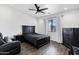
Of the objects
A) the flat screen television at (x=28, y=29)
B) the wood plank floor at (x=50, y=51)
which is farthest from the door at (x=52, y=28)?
the flat screen television at (x=28, y=29)

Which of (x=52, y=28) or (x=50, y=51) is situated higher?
(x=52, y=28)

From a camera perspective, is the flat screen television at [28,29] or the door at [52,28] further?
the flat screen television at [28,29]

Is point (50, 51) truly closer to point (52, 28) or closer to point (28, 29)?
point (52, 28)

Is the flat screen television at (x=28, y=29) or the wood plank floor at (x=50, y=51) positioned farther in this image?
the flat screen television at (x=28, y=29)

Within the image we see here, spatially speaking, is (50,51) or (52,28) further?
(50,51)

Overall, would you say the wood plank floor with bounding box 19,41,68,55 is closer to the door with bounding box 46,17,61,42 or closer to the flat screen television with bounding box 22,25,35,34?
the door with bounding box 46,17,61,42

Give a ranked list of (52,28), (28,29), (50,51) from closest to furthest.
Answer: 1. (52,28)
2. (50,51)
3. (28,29)

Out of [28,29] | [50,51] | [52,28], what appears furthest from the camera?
[28,29]

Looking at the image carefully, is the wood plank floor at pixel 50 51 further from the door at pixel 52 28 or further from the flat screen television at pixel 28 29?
the flat screen television at pixel 28 29

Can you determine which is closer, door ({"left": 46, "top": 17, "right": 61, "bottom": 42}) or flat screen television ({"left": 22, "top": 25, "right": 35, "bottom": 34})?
door ({"left": 46, "top": 17, "right": 61, "bottom": 42})

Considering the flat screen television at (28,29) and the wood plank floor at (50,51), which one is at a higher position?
the flat screen television at (28,29)

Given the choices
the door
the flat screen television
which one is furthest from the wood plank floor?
the flat screen television

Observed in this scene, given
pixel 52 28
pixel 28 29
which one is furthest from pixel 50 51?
pixel 28 29
